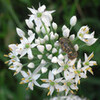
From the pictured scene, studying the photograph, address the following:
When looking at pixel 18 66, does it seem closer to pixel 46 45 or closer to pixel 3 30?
pixel 46 45

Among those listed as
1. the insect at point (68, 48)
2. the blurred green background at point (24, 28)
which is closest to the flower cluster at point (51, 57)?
the insect at point (68, 48)

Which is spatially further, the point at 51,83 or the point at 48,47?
the point at 51,83

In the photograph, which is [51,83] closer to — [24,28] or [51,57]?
[51,57]

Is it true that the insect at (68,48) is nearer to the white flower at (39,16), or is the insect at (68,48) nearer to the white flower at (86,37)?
the white flower at (86,37)

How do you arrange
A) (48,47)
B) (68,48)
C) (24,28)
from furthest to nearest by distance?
(24,28), (48,47), (68,48)

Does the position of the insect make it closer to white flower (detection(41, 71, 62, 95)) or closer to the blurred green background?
white flower (detection(41, 71, 62, 95))

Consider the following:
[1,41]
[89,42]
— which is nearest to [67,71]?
[89,42]

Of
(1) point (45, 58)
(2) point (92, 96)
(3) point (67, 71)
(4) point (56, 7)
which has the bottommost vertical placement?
(2) point (92, 96)

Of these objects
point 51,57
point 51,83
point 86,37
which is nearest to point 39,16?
point 51,57
